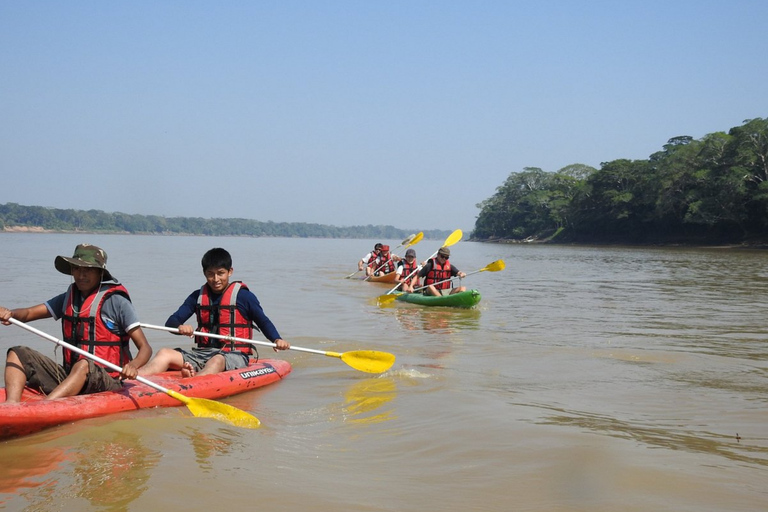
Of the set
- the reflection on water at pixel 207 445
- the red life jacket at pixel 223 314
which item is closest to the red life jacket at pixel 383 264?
the red life jacket at pixel 223 314

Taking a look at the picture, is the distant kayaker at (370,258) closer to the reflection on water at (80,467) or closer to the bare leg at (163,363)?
the bare leg at (163,363)

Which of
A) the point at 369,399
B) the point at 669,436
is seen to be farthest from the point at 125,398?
the point at 669,436

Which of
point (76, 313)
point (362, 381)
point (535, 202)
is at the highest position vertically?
point (535, 202)

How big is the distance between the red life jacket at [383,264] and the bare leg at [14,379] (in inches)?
556

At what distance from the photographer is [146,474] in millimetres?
3400

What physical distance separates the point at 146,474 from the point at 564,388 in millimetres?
3476

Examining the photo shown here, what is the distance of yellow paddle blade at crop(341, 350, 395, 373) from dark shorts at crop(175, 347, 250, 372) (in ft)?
3.07

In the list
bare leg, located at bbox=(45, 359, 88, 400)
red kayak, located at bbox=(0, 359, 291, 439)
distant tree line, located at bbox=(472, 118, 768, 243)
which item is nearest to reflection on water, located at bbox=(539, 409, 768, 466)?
red kayak, located at bbox=(0, 359, 291, 439)

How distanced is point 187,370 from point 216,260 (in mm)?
870

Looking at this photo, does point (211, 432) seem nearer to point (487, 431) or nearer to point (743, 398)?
point (487, 431)

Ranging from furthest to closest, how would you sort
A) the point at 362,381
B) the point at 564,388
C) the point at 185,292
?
the point at 185,292 < the point at 362,381 < the point at 564,388

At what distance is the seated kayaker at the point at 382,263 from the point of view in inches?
717

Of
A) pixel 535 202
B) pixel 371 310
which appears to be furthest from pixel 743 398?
pixel 535 202

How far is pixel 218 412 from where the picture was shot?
442 cm
